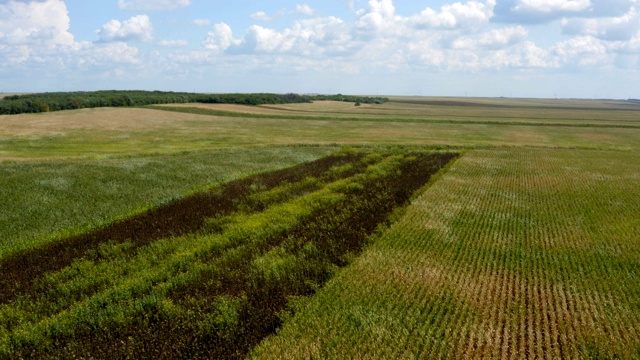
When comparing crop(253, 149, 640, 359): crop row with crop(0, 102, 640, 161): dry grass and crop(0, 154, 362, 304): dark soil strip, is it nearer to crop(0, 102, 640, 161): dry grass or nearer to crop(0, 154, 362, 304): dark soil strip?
crop(0, 154, 362, 304): dark soil strip

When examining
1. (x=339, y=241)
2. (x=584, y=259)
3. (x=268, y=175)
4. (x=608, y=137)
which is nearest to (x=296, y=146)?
(x=268, y=175)

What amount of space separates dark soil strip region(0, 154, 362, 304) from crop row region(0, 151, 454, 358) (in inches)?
11.5

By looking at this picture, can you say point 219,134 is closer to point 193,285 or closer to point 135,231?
point 135,231

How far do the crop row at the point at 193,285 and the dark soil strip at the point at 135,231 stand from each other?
291mm

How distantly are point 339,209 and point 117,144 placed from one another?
1640 inches

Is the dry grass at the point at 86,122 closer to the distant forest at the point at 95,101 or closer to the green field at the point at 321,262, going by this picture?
the distant forest at the point at 95,101

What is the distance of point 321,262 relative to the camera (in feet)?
63.4

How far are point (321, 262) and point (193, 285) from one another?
5586 mm

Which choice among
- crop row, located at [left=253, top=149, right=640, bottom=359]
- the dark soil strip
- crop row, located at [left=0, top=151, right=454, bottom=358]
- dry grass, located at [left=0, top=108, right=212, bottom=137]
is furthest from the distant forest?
crop row, located at [left=253, top=149, right=640, bottom=359]

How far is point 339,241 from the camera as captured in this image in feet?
71.9

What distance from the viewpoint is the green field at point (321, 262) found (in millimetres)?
13383

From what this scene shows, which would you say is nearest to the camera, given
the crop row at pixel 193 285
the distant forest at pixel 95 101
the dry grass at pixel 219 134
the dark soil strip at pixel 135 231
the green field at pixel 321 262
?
the crop row at pixel 193 285

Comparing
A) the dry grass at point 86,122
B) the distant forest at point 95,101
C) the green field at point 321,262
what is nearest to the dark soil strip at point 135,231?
the green field at point 321,262

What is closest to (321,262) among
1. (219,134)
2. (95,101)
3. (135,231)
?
(135,231)
